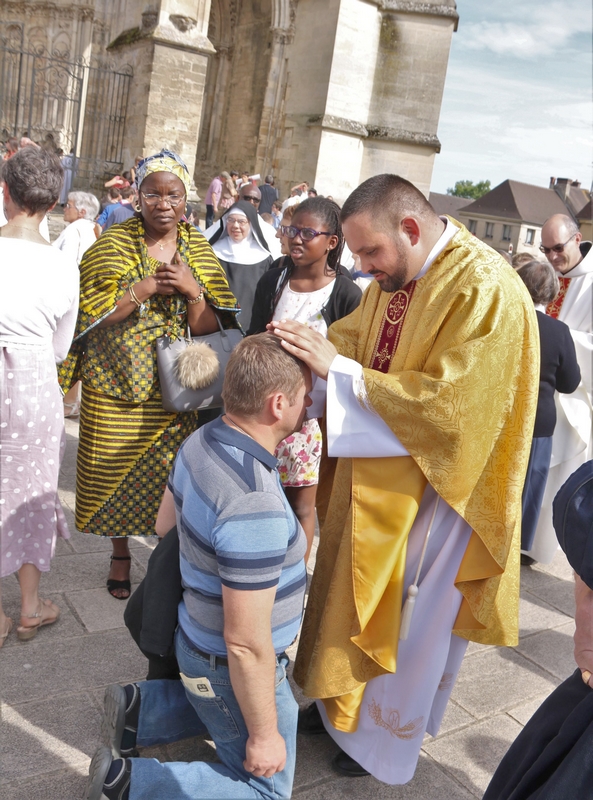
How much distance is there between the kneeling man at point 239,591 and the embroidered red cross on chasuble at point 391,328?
44 cm

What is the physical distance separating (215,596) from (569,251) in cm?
402

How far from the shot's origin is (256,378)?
2027mm

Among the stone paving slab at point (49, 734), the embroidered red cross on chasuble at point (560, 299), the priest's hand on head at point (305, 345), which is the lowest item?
the stone paving slab at point (49, 734)

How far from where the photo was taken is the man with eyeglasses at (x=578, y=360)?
4.87m

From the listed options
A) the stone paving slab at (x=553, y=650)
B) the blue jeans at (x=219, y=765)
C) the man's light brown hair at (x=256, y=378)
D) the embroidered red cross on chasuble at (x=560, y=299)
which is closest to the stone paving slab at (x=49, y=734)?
the blue jeans at (x=219, y=765)

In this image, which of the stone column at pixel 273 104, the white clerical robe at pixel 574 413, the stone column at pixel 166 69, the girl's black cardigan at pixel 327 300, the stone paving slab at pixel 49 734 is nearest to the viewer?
the stone paving slab at pixel 49 734

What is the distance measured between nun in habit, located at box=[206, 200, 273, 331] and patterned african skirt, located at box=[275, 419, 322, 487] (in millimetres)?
1746

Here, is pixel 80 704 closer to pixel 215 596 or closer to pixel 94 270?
pixel 215 596

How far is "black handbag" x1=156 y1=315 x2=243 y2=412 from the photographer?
10.9ft

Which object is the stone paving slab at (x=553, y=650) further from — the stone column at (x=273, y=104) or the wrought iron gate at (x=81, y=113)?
the stone column at (x=273, y=104)

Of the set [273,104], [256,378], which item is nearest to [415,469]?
[256,378]

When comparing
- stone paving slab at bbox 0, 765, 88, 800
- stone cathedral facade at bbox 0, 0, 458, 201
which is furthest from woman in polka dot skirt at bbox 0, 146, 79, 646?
stone cathedral facade at bbox 0, 0, 458, 201

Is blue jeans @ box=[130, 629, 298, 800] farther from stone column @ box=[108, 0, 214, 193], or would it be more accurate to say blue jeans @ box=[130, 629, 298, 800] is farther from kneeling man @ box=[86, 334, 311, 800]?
stone column @ box=[108, 0, 214, 193]

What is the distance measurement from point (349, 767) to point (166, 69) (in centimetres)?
1248
